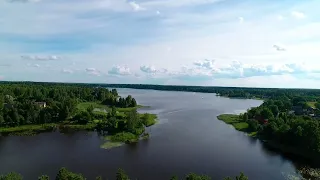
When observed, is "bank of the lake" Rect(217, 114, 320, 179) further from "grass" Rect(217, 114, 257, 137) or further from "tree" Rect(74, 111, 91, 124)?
"tree" Rect(74, 111, 91, 124)

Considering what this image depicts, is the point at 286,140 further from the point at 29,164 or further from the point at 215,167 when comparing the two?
the point at 29,164

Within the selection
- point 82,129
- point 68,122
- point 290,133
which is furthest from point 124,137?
point 290,133

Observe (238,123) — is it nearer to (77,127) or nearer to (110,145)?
(110,145)

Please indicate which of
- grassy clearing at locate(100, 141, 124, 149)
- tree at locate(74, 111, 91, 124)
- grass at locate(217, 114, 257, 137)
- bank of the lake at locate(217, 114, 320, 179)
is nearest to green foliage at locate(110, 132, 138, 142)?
grassy clearing at locate(100, 141, 124, 149)

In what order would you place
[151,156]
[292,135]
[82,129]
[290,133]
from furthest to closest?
[82,129], [290,133], [292,135], [151,156]

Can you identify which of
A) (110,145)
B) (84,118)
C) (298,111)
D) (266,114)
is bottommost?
(110,145)

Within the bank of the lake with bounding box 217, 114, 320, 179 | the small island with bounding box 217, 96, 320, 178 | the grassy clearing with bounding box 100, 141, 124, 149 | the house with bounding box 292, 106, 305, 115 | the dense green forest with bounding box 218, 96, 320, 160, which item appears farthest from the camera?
the house with bounding box 292, 106, 305, 115

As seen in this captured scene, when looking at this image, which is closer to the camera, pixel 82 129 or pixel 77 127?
pixel 82 129

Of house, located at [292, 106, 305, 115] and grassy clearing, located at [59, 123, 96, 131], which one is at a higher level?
house, located at [292, 106, 305, 115]

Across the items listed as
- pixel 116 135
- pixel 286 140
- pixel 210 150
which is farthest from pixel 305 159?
pixel 116 135
